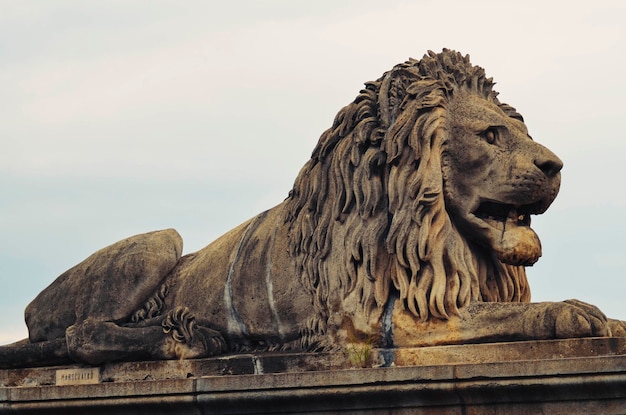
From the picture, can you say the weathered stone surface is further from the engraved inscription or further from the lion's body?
the engraved inscription

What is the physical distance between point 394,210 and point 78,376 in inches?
121

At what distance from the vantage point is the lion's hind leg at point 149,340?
14086 millimetres

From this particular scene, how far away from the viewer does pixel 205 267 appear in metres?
14.7

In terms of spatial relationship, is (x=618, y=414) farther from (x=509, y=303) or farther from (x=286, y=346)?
(x=286, y=346)

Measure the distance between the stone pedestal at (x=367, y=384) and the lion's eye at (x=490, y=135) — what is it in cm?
184

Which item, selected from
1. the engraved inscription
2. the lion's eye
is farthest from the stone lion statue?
the engraved inscription

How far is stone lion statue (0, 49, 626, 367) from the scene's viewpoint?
1336 cm

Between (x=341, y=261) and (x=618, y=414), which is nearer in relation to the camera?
(x=618, y=414)

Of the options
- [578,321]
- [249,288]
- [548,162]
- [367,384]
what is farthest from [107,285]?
[578,321]

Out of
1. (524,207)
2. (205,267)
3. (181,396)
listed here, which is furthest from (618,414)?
(205,267)

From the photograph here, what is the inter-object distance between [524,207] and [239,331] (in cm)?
258

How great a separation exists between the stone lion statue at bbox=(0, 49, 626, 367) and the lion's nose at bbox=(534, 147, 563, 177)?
1cm

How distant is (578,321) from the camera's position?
1258 centimetres

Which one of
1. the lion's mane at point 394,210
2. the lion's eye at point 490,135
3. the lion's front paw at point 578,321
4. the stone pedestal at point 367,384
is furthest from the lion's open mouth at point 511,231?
the stone pedestal at point 367,384
